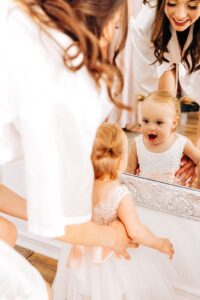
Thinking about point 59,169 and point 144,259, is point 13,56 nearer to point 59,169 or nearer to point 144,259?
point 59,169

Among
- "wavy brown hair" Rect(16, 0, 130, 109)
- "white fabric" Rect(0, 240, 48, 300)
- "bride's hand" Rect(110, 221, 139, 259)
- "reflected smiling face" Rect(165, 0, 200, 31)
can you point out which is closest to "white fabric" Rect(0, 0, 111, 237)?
"wavy brown hair" Rect(16, 0, 130, 109)

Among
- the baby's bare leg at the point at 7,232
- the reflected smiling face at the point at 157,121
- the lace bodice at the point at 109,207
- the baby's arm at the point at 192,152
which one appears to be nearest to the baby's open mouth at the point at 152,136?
the reflected smiling face at the point at 157,121

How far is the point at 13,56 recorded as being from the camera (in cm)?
68

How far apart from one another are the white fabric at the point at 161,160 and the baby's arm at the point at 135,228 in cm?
20

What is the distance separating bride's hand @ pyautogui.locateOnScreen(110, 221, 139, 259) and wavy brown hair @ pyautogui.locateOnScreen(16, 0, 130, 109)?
1.27ft

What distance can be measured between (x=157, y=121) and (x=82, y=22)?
623 mm

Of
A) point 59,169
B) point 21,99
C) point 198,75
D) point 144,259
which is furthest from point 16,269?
point 198,75

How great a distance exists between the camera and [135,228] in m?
1.17

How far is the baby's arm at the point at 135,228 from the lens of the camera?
1.17 meters

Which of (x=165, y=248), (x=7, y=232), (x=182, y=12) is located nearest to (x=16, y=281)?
(x=7, y=232)

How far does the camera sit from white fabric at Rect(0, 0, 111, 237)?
68 cm

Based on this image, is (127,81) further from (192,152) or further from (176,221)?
(176,221)

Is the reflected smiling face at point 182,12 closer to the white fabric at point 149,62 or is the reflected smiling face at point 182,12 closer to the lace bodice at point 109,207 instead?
the white fabric at point 149,62

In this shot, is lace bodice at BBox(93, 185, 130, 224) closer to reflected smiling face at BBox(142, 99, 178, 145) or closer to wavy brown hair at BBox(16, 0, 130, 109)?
reflected smiling face at BBox(142, 99, 178, 145)
